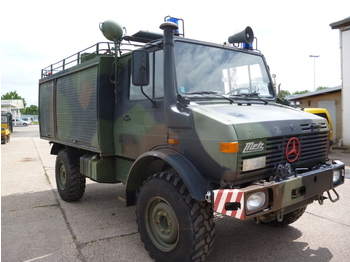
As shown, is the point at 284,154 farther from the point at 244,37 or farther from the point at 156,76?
the point at 244,37

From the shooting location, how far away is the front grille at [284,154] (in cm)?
290

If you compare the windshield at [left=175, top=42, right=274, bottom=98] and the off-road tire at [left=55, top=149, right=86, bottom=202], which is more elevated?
the windshield at [left=175, top=42, right=274, bottom=98]

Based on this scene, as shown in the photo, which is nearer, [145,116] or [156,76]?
[156,76]

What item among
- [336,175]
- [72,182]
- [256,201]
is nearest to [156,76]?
[256,201]

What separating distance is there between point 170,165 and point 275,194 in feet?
3.78

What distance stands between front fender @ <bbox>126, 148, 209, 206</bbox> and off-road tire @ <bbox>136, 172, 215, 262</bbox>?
166 mm

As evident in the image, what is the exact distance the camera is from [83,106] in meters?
4.85

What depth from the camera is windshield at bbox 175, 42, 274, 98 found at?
342 centimetres

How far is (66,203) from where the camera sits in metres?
5.71

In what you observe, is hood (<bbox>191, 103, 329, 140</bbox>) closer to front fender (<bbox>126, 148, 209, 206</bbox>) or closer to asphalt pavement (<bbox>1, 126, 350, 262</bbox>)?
front fender (<bbox>126, 148, 209, 206</bbox>)

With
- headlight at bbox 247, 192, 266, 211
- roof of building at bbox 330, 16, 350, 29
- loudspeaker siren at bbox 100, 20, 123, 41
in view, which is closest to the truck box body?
loudspeaker siren at bbox 100, 20, 123, 41

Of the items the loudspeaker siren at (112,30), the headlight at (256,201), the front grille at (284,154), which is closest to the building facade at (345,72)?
the front grille at (284,154)

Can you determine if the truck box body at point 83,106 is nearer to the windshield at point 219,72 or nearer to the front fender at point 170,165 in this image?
the front fender at point 170,165

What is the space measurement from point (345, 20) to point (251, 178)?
11.8 metres
